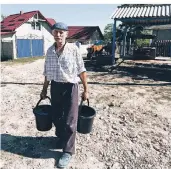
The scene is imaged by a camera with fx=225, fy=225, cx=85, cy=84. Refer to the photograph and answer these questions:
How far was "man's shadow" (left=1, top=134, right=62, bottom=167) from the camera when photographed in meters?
3.82

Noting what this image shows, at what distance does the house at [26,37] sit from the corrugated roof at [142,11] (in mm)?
11444

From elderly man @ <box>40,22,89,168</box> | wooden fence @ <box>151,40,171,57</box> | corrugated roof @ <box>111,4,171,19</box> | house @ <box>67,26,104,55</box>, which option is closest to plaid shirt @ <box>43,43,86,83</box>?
elderly man @ <box>40,22,89,168</box>

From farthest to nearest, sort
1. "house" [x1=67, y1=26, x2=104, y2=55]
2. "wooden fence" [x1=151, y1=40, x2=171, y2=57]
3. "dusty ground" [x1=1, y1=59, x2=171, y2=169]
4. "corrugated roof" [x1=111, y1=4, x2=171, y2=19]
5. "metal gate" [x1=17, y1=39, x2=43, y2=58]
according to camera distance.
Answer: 1. "house" [x1=67, y1=26, x2=104, y2=55]
2. "metal gate" [x1=17, y1=39, x2=43, y2=58]
3. "wooden fence" [x1=151, y1=40, x2=171, y2=57]
4. "corrugated roof" [x1=111, y1=4, x2=171, y2=19]
5. "dusty ground" [x1=1, y1=59, x2=171, y2=169]

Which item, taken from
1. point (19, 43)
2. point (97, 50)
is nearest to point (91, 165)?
point (97, 50)

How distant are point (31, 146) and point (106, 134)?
150 cm

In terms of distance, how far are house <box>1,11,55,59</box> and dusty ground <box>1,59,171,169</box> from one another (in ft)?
45.4

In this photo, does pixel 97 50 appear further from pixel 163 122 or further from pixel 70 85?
pixel 70 85

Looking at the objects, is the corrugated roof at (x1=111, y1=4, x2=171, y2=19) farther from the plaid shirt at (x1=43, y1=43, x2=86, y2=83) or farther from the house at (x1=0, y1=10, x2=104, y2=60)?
the house at (x1=0, y1=10, x2=104, y2=60)

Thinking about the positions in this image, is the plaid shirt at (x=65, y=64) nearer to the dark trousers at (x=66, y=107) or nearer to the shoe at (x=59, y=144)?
the dark trousers at (x=66, y=107)

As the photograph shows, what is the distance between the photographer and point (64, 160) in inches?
138

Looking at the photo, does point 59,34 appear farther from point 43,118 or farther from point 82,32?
point 82,32

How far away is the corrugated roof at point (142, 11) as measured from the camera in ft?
40.1

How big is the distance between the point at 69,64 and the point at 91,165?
1.63m

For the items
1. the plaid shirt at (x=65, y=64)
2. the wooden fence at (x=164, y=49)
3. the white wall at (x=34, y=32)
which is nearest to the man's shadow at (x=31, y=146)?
the plaid shirt at (x=65, y=64)
